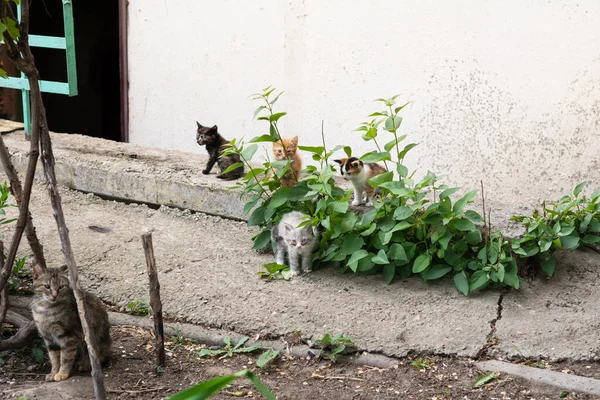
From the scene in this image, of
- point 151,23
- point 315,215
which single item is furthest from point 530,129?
point 151,23

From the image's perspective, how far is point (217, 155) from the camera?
19.9 feet

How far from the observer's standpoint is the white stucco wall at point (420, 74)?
19.3ft

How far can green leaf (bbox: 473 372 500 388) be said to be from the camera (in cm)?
393

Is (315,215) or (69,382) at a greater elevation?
(315,215)

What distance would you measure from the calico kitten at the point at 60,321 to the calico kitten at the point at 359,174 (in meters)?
1.85

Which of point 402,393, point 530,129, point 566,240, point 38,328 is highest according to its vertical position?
point 530,129

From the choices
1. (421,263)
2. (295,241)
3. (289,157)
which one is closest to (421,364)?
(421,263)

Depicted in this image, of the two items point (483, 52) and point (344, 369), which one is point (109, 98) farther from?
point (344, 369)

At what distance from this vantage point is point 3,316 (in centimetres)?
413

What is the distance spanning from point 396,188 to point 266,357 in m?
1.27

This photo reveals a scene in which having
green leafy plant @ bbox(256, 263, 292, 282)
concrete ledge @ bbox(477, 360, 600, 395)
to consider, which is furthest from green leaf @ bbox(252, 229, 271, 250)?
concrete ledge @ bbox(477, 360, 600, 395)

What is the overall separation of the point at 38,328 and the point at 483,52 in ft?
12.5

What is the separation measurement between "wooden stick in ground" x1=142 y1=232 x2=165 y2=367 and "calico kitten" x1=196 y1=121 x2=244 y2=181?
195cm

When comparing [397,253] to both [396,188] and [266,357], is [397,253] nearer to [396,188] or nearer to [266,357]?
[396,188]
